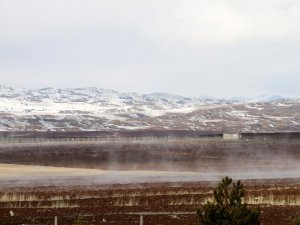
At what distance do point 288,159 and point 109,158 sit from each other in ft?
82.4

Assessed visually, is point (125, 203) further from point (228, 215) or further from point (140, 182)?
point (228, 215)

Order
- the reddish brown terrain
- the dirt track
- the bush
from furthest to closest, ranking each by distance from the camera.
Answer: the reddish brown terrain, the dirt track, the bush

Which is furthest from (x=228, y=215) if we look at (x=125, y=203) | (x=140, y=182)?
(x=140, y=182)

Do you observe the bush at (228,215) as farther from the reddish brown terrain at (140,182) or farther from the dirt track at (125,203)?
the reddish brown terrain at (140,182)

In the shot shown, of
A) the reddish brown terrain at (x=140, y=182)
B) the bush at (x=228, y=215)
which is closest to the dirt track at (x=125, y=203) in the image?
the reddish brown terrain at (x=140, y=182)

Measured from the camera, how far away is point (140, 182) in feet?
177

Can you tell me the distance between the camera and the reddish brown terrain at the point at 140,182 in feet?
102

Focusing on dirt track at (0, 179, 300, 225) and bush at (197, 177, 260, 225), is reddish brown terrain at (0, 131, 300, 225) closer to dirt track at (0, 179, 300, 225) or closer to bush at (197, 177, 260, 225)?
dirt track at (0, 179, 300, 225)

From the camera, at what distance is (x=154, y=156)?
90125 millimetres

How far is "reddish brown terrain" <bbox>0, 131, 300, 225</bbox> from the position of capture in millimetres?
31109

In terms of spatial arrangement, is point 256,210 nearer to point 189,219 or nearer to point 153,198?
point 189,219

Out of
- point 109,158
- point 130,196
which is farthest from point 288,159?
point 130,196

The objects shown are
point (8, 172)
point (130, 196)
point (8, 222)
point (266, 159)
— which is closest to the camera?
point (8, 222)

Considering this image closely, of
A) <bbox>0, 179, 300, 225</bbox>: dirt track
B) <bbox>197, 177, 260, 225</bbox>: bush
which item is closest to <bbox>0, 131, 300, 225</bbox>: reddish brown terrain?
<bbox>0, 179, 300, 225</bbox>: dirt track
